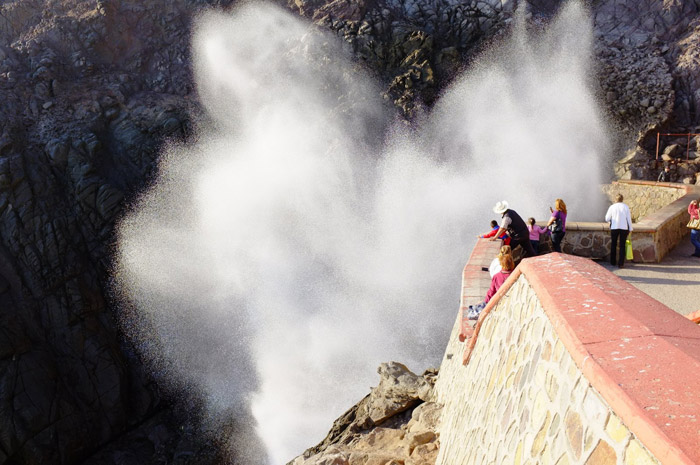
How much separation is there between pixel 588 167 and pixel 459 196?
14.6 feet

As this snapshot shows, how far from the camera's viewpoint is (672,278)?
6340mm

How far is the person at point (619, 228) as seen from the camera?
6.57 metres

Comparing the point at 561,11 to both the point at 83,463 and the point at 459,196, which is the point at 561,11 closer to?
the point at 459,196

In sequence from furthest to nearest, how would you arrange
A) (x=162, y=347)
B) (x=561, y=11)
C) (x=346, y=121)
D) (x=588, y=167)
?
1. (x=561, y=11)
2. (x=346, y=121)
3. (x=162, y=347)
4. (x=588, y=167)

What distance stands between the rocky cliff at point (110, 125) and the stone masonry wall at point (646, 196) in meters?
3.05

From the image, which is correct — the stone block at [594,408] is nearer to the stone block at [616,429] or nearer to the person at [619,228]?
→ the stone block at [616,429]

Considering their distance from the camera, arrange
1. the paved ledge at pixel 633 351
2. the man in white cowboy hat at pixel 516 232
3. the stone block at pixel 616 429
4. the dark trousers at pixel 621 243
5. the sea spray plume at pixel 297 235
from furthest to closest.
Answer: the sea spray plume at pixel 297 235, the dark trousers at pixel 621 243, the man in white cowboy hat at pixel 516 232, the stone block at pixel 616 429, the paved ledge at pixel 633 351

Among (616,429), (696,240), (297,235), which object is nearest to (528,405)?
(616,429)

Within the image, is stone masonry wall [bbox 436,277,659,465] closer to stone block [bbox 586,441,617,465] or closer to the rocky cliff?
stone block [bbox 586,441,617,465]

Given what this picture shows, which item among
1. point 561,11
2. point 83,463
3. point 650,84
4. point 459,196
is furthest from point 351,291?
point 561,11

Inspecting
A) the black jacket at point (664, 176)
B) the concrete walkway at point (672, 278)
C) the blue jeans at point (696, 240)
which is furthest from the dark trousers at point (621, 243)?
the black jacket at point (664, 176)

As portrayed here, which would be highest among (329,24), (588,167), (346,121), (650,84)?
(329,24)

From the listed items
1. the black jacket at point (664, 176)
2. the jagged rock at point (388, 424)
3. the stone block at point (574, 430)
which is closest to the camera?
the stone block at point (574, 430)

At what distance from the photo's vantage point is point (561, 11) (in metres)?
19.0
